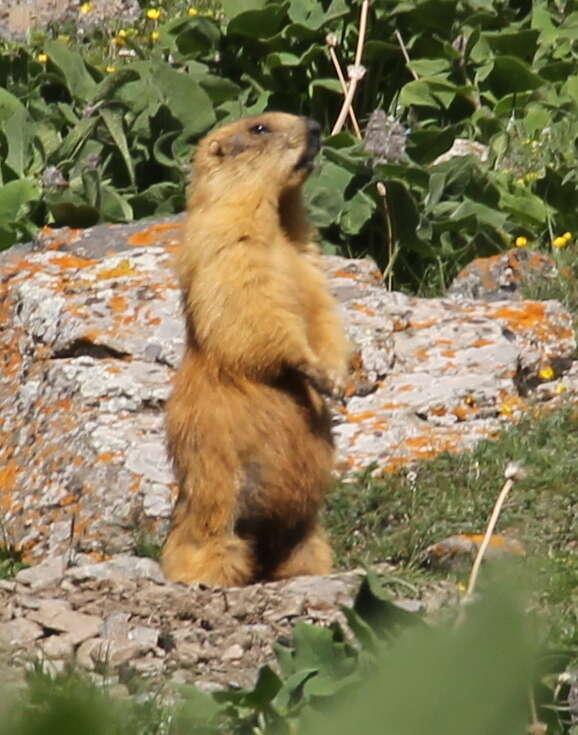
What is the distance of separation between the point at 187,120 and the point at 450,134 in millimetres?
1562

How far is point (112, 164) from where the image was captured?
8461mm

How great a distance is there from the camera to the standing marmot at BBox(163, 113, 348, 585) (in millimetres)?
5281

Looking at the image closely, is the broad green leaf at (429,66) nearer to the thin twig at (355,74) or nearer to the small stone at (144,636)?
the thin twig at (355,74)

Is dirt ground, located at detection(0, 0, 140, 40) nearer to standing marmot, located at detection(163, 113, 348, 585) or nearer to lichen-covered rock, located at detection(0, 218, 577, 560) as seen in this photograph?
lichen-covered rock, located at detection(0, 218, 577, 560)

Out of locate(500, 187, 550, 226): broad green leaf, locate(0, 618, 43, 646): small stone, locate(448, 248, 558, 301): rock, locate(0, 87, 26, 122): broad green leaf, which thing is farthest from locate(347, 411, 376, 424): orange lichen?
locate(0, 87, 26, 122): broad green leaf

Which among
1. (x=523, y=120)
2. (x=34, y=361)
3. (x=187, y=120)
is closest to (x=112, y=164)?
(x=187, y=120)

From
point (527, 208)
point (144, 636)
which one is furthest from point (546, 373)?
point (144, 636)

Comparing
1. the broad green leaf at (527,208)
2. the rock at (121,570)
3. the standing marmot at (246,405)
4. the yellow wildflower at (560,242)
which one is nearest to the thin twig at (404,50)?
the broad green leaf at (527,208)

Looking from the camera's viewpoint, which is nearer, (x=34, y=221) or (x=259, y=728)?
(x=259, y=728)

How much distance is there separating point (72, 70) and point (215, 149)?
3524 millimetres

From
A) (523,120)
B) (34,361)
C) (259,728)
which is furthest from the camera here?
(523,120)

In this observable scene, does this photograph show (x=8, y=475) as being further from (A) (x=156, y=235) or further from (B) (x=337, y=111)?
(B) (x=337, y=111)

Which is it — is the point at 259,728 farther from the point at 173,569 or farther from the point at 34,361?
the point at 34,361

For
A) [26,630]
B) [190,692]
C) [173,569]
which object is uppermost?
[190,692]
